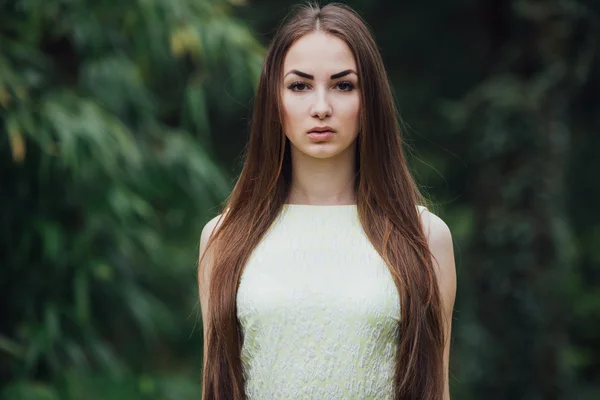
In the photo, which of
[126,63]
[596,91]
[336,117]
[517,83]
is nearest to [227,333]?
[336,117]

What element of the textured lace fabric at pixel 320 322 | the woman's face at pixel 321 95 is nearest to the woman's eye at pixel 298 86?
the woman's face at pixel 321 95

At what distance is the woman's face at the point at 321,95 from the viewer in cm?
265

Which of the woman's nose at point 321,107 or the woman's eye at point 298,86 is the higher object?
the woman's eye at point 298,86

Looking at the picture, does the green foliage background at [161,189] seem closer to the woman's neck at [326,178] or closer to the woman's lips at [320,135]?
the woman's neck at [326,178]

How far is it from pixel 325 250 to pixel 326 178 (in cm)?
23

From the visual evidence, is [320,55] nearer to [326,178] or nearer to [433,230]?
[326,178]

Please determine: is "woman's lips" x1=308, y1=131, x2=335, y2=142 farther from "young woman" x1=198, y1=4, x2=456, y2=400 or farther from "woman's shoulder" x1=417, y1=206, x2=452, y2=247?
"woman's shoulder" x1=417, y1=206, x2=452, y2=247

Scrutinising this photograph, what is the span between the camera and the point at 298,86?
2.70 metres

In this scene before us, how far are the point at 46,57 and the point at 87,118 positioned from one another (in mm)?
644

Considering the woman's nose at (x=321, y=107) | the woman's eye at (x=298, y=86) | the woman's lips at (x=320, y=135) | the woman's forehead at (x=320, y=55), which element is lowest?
the woman's lips at (x=320, y=135)

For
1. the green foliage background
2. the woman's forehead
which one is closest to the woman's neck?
the woman's forehead

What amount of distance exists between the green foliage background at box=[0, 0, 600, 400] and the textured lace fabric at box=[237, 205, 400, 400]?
0.53m

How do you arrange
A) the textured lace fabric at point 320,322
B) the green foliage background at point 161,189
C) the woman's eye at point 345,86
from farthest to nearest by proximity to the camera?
the green foliage background at point 161,189, the woman's eye at point 345,86, the textured lace fabric at point 320,322

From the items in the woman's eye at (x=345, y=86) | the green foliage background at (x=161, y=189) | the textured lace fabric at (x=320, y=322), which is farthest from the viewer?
the green foliage background at (x=161, y=189)
